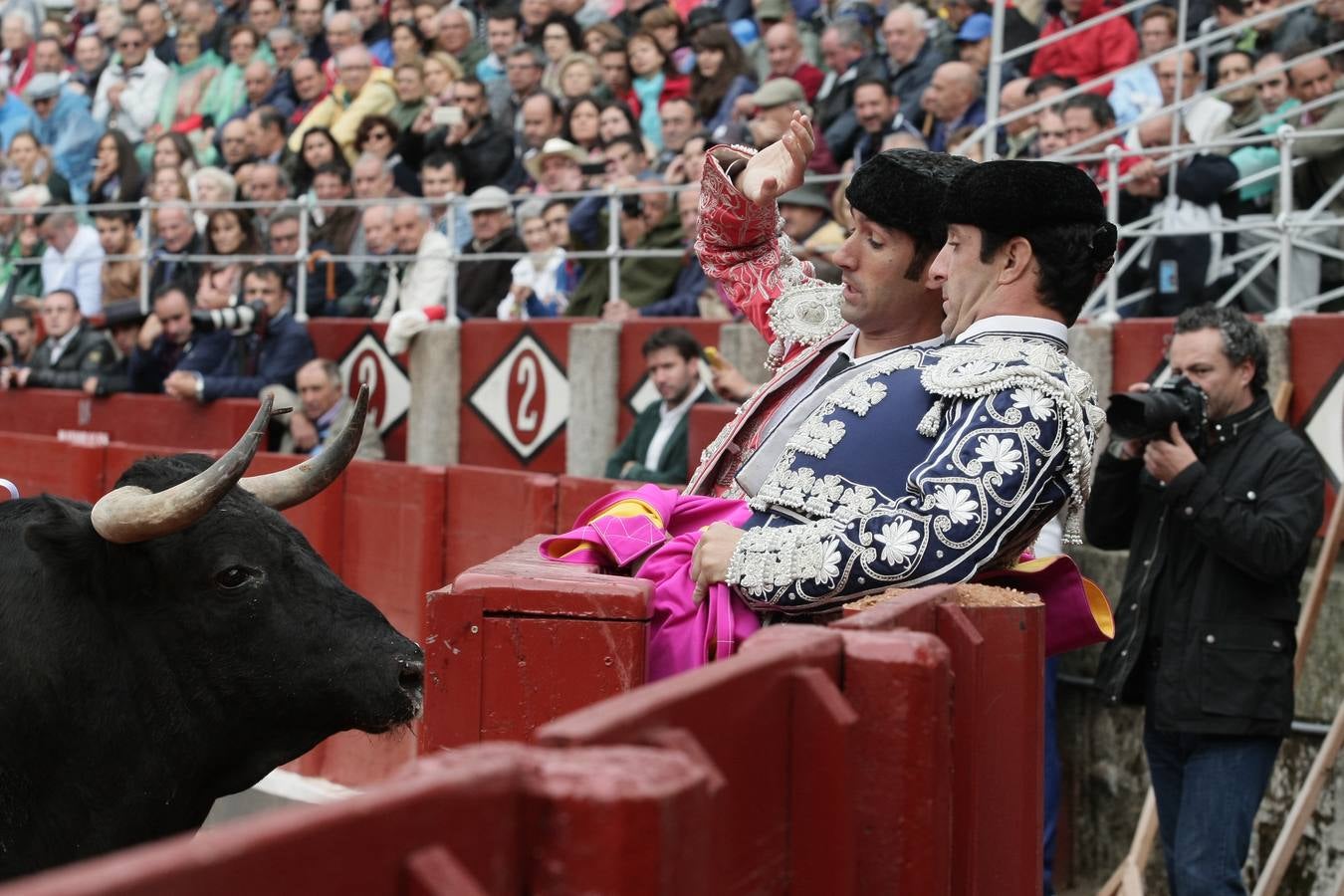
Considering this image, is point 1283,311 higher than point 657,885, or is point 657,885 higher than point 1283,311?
point 1283,311

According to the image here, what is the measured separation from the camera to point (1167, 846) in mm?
4254

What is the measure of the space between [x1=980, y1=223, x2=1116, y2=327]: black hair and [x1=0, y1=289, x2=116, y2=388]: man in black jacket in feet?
25.3

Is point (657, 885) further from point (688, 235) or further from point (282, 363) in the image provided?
point (282, 363)

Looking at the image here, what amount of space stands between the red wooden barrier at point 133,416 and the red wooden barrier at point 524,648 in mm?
5977

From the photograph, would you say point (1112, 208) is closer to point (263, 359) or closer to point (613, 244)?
point (613, 244)

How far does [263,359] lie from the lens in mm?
8453

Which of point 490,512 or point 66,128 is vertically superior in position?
point 66,128

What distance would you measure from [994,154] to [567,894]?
5.79m

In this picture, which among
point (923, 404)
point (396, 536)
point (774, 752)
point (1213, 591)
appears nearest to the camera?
point (774, 752)

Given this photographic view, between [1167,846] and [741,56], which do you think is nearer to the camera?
[1167,846]

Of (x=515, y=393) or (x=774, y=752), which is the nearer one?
(x=774, y=752)

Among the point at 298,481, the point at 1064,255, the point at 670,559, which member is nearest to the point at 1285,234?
the point at 1064,255

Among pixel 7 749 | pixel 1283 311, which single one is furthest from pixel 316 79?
pixel 7 749

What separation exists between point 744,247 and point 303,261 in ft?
19.8
